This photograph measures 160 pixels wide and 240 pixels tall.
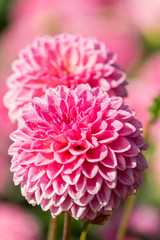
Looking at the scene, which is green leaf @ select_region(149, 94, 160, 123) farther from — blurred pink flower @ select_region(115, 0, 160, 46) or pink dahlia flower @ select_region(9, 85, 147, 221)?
blurred pink flower @ select_region(115, 0, 160, 46)

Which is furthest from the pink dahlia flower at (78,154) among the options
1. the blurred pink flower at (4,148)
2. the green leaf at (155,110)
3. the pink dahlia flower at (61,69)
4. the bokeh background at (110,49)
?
the blurred pink flower at (4,148)

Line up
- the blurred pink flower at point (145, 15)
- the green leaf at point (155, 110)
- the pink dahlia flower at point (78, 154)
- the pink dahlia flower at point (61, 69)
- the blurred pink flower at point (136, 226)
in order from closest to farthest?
the pink dahlia flower at point (78, 154) < the pink dahlia flower at point (61, 69) < the green leaf at point (155, 110) < the blurred pink flower at point (136, 226) < the blurred pink flower at point (145, 15)

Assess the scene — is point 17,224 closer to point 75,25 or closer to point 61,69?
point 61,69

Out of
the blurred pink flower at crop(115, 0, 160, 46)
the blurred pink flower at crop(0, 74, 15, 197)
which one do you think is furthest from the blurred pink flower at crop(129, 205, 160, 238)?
the blurred pink flower at crop(115, 0, 160, 46)

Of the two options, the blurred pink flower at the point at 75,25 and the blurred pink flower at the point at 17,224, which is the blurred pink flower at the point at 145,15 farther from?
the blurred pink flower at the point at 17,224

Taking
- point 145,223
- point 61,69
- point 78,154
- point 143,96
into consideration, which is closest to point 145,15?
point 143,96

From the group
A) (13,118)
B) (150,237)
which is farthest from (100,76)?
(150,237)

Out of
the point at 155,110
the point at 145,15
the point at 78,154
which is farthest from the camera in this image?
the point at 145,15
